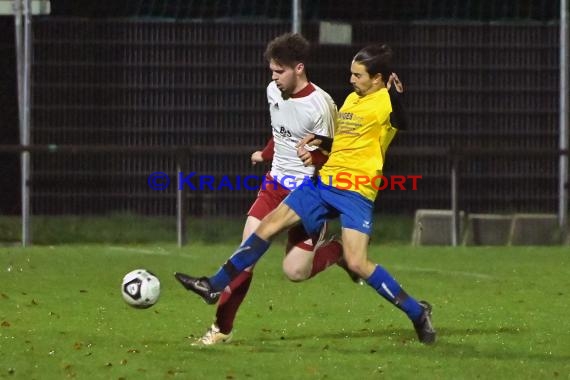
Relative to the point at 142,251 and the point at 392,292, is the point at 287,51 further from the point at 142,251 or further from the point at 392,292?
the point at 142,251

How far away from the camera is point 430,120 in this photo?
1914cm

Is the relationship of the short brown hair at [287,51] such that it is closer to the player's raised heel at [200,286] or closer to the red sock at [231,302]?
the red sock at [231,302]

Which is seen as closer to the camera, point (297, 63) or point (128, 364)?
point (128, 364)

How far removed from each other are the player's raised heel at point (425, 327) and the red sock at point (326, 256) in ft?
2.32

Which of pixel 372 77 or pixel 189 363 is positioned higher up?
pixel 372 77

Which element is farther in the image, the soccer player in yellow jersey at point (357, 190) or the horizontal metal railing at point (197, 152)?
the horizontal metal railing at point (197, 152)

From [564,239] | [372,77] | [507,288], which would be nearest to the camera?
[372,77]

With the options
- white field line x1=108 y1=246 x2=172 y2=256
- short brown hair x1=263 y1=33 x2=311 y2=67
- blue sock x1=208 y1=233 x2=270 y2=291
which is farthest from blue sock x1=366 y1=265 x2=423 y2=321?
white field line x1=108 y1=246 x2=172 y2=256

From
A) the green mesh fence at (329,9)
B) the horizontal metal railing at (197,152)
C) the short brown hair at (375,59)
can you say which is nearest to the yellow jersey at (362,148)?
the short brown hair at (375,59)

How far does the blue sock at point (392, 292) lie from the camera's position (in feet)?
31.8

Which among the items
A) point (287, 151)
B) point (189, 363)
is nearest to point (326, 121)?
point (287, 151)

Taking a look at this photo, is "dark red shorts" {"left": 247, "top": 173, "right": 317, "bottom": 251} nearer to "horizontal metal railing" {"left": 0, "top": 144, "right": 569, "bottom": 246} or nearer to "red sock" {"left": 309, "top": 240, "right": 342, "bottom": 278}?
"red sock" {"left": 309, "top": 240, "right": 342, "bottom": 278}

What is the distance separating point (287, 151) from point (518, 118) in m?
9.60

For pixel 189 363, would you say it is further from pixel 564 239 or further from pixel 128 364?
pixel 564 239
